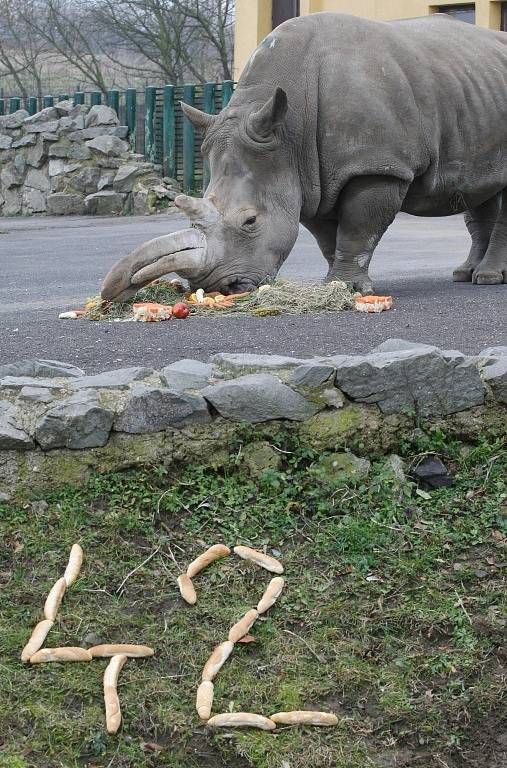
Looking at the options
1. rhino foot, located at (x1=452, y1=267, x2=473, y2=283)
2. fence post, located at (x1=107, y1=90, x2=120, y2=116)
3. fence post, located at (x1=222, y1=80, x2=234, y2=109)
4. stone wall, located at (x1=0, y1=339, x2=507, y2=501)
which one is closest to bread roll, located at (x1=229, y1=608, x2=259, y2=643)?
stone wall, located at (x1=0, y1=339, x2=507, y2=501)

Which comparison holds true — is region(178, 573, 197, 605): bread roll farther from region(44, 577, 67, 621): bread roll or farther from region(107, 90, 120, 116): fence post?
region(107, 90, 120, 116): fence post

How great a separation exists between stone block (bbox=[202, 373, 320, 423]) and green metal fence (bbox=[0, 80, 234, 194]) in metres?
19.4

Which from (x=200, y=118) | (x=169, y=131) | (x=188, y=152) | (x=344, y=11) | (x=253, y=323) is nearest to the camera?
(x=253, y=323)

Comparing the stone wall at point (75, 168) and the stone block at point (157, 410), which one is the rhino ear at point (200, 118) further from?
the stone wall at point (75, 168)

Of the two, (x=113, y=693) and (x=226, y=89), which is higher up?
(x=113, y=693)

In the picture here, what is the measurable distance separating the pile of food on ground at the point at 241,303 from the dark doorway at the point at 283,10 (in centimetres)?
1702

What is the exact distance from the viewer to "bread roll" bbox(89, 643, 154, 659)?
13.4 feet

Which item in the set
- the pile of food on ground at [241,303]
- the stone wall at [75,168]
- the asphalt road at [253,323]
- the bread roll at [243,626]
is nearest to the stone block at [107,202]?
the stone wall at [75,168]

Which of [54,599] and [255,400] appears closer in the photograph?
[54,599]

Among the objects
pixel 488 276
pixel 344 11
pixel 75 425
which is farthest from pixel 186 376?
pixel 344 11

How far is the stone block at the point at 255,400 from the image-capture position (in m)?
4.79

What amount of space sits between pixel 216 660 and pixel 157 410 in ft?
3.50

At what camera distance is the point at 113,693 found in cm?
391

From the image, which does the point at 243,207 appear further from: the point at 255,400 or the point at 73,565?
the point at 73,565
